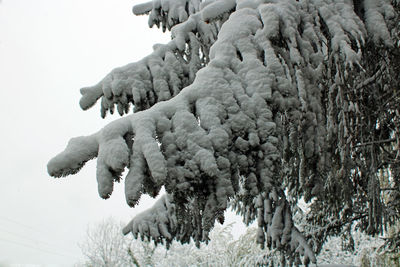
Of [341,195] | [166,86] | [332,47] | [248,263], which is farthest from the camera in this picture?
[248,263]

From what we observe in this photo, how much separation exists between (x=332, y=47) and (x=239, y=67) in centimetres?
72

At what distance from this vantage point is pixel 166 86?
347 centimetres

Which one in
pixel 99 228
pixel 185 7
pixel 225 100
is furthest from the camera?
pixel 99 228

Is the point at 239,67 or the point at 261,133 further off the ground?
the point at 239,67

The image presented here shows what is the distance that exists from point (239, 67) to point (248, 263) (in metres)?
10.4

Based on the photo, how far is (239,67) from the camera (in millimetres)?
2283

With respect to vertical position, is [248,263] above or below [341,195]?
below

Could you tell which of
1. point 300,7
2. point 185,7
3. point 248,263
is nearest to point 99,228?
point 248,263

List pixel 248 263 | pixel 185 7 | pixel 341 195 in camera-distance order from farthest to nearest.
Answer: pixel 248 263 → pixel 185 7 → pixel 341 195

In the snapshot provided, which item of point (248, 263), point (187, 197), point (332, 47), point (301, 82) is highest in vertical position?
point (332, 47)

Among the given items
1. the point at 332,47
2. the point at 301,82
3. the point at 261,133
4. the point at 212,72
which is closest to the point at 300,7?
the point at 332,47

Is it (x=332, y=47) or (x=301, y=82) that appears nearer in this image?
(x=301, y=82)

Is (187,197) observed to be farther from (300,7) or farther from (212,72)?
(300,7)

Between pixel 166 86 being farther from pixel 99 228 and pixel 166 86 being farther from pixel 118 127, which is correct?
pixel 99 228
